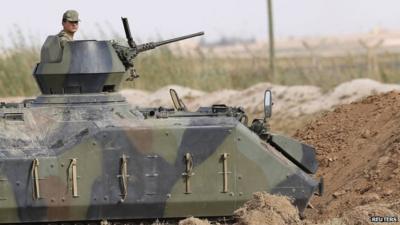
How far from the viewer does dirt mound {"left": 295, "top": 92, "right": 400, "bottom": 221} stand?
15.8 m

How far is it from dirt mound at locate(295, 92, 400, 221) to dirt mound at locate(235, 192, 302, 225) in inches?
56.6

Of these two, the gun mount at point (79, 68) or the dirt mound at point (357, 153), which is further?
the dirt mound at point (357, 153)

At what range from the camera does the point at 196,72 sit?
114 feet

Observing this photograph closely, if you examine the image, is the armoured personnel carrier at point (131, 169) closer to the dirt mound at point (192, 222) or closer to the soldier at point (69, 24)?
the dirt mound at point (192, 222)

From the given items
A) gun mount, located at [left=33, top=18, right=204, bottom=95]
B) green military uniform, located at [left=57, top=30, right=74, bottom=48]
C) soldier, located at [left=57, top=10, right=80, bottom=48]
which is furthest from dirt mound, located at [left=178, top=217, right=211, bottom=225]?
soldier, located at [left=57, top=10, right=80, bottom=48]

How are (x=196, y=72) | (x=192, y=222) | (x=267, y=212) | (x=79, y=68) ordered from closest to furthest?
(x=192, y=222), (x=267, y=212), (x=79, y=68), (x=196, y=72)

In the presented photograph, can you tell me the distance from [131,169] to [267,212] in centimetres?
153

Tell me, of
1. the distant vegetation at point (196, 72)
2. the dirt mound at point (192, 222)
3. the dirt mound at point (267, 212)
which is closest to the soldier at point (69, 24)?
the dirt mound at point (192, 222)

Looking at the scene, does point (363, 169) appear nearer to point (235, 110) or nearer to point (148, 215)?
point (235, 110)

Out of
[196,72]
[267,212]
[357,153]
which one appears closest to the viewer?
[267,212]

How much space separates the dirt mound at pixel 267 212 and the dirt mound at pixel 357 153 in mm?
1438

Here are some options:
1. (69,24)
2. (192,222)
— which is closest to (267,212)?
(192,222)

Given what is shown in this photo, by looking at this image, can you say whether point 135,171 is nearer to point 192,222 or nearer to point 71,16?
point 192,222

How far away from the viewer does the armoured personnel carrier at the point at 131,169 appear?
1340 cm
